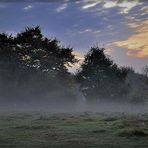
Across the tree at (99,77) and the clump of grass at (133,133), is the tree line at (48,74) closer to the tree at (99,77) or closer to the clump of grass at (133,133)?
the tree at (99,77)

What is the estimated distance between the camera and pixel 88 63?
8019 cm

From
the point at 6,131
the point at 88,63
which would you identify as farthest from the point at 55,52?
the point at 6,131

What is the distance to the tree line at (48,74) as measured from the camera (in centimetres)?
7925

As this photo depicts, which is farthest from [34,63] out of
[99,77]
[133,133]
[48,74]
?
[133,133]

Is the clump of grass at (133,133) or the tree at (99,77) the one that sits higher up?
the tree at (99,77)

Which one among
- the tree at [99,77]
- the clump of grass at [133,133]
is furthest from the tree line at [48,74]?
the clump of grass at [133,133]

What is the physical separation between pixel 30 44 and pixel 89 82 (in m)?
15.4

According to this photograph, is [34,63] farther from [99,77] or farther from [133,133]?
[133,133]

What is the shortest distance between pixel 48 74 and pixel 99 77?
1067 cm

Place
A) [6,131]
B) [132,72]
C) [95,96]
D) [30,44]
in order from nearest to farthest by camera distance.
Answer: [6,131], [95,96], [30,44], [132,72]

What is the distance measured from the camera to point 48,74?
83125 mm

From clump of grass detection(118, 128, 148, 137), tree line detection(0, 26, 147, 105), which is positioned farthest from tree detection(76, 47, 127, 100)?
clump of grass detection(118, 128, 148, 137)

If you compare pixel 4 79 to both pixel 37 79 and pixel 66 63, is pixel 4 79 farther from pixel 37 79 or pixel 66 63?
pixel 66 63

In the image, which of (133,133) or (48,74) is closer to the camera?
(133,133)
